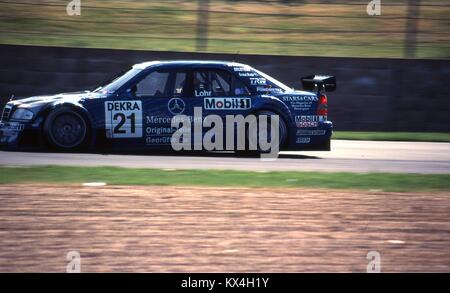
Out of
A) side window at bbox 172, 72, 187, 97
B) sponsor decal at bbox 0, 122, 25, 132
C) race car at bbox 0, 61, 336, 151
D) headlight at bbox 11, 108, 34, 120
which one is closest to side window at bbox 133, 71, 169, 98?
race car at bbox 0, 61, 336, 151

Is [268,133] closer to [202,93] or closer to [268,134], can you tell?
[268,134]

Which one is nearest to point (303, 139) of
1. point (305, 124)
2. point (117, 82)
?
point (305, 124)

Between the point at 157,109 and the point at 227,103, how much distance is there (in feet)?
3.47

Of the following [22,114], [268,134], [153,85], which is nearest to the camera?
[22,114]

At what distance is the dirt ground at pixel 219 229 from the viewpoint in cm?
671

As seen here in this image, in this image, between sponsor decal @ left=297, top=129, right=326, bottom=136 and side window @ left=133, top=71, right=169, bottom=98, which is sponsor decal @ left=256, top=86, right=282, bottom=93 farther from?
side window @ left=133, top=71, right=169, bottom=98

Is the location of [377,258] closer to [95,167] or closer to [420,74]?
[95,167]

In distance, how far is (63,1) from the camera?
18.2 meters

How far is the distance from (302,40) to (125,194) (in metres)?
10.0

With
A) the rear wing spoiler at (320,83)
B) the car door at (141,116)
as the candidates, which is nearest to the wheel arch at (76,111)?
the car door at (141,116)

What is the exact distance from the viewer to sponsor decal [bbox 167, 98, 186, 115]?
1259 centimetres

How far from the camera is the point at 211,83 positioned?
42.4 ft

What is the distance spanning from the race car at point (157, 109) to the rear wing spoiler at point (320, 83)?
0.05 ft

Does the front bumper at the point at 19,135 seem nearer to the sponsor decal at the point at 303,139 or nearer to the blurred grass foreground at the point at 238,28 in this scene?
the sponsor decal at the point at 303,139
